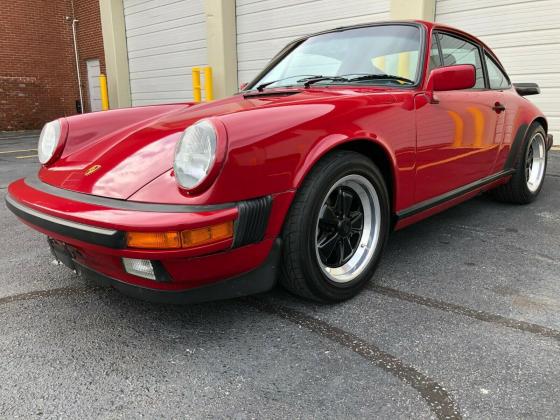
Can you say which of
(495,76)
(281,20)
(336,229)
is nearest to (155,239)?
(336,229)

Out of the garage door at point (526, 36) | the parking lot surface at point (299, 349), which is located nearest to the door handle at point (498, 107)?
the parking lot surface at point (299, 349)

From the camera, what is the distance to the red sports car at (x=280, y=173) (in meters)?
1.64

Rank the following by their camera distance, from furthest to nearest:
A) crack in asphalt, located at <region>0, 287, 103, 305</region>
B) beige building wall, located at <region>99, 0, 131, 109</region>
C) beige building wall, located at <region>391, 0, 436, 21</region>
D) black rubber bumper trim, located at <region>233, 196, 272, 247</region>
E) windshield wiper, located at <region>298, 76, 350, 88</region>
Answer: beige building wall, located at <region>99, 0, 131, 109</region> < beige building wall, located at <region>391, 0, 436, 21</region> < windshield wiper, located at <region>298, 76, 350, 88</region> < crack in asphalt, located at <region>0, 287, 103, 305</region> < black rubber bumper trim, located at <region>233, 196, 272, 247</region>

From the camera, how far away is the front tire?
73.9 inches

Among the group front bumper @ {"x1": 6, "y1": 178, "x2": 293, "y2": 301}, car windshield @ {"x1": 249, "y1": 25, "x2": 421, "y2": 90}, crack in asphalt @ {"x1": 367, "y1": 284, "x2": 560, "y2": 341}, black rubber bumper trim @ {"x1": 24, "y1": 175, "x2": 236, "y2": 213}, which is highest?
car windshield @ {"x1": 249, "y1": 25, "x2": 421, "y2": 90}

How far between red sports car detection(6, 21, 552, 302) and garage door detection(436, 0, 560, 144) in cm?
399

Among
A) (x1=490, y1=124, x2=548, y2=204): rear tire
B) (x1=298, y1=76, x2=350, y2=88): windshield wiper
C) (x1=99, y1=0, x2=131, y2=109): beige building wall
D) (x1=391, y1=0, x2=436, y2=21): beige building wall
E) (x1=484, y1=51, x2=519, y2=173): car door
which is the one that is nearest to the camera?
(x1=298, y1=76, x2=350, y2=88): windshield wiper

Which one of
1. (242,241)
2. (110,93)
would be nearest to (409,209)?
(242,241)

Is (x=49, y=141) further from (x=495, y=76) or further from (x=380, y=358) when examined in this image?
(x=495, y=76)

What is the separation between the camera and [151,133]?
6.84ft

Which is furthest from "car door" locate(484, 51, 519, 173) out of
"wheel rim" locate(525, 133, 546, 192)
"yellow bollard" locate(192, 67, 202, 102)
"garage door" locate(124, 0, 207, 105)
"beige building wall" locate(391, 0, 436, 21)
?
"garage door" locate(124, 0, 207, 105)

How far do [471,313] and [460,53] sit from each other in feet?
6.22

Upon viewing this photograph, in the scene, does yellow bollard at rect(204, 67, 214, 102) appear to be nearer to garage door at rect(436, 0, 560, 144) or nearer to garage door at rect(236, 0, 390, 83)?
garage door at rect(236, 0, 390, 83)

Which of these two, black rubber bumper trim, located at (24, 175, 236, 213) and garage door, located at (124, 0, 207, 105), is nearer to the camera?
black rubber bumper trim, located at (24, 175, 236, 213)
